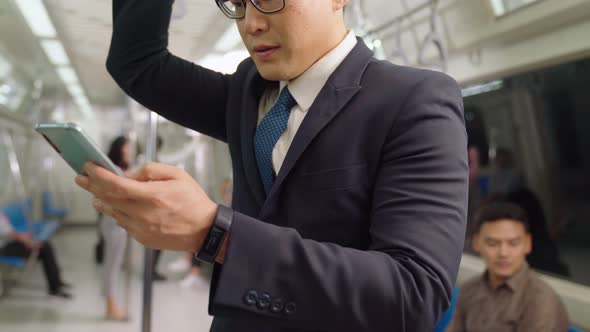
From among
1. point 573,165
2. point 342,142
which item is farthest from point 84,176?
point 573,165

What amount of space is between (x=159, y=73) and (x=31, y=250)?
1452mm

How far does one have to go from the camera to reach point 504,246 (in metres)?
2.07

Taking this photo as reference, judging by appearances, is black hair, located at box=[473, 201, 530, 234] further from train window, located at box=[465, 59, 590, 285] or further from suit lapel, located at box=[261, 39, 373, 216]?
suit lapel, located at box=[261, 39, 373, 216]

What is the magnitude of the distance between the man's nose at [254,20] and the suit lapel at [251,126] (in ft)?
0.47

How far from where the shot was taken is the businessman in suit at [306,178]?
491 millimetres

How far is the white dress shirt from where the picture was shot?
0.73 m

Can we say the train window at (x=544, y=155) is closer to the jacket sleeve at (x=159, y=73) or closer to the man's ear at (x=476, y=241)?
the man's ear at (x=476, y=241)

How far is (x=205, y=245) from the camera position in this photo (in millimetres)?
491

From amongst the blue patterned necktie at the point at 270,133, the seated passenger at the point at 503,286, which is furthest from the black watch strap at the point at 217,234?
the seated passenger at the point at 503,286

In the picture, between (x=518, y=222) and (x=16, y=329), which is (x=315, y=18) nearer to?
(x=16, y=329)

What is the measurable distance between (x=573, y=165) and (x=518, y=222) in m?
0.90

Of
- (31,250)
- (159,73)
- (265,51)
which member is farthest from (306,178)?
(31,250)

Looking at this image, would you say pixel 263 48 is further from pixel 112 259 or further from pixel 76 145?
pixel 112 259

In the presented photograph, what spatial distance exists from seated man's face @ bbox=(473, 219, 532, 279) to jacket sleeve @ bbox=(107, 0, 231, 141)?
5.28ft
